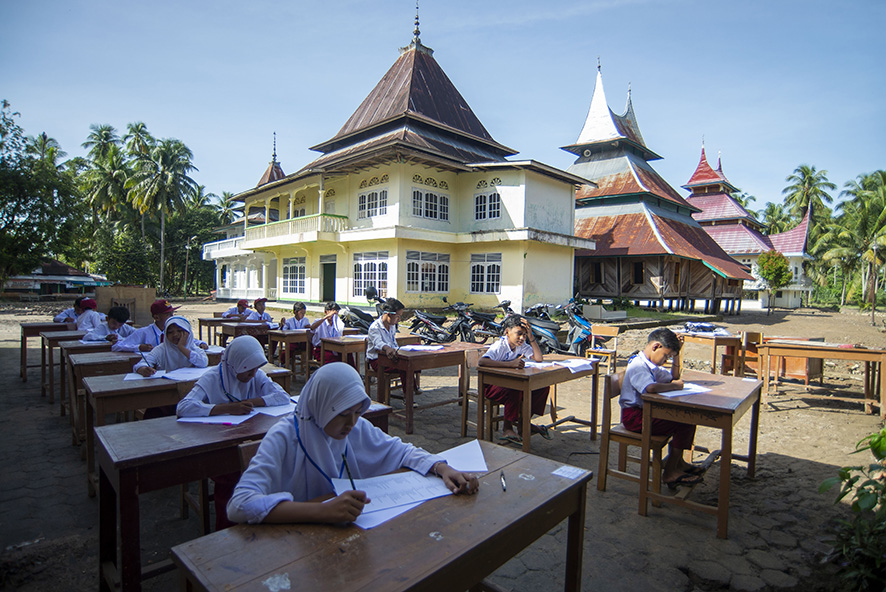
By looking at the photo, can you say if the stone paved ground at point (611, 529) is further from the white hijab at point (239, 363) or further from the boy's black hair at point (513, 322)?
the boy's black hair at point (513, 322)

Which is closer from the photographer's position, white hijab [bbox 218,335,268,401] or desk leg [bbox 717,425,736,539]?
white hijab [bbox 218,335,268,401]

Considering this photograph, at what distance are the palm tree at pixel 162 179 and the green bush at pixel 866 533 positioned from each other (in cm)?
4072

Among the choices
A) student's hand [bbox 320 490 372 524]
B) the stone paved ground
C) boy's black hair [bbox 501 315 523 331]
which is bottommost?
the stone paved ground

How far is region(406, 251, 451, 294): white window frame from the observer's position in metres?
19.5

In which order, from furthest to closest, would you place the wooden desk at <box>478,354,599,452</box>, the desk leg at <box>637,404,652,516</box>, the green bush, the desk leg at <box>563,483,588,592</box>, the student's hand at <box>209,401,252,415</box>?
the wooden desk at <box>478,354,599,452</box>, the desk leg at <box>637,404,652,516</box>, the student's hand at <box>209,401,252,415</box>, the green bush, the desk leg at <box>563,483,588,592</box>

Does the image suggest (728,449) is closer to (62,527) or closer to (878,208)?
(62,527)

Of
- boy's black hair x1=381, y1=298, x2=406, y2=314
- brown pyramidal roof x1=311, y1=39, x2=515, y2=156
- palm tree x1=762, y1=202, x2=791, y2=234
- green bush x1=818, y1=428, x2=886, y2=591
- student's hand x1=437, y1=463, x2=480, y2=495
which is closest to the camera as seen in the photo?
student's hand x1=437, y1=463, x2=480, y2=495

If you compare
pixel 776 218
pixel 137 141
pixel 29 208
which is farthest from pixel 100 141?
pixel 776 218

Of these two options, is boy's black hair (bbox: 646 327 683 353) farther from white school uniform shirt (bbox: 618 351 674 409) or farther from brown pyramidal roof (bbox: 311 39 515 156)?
brown pyramidal roof (bbox: 311 39 515 156)

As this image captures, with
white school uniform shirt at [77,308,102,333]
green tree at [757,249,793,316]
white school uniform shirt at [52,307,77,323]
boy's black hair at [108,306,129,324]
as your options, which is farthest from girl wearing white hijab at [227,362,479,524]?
green tree at [757,249,793,316]

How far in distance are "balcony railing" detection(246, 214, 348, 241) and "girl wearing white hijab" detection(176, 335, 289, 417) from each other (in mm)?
17965

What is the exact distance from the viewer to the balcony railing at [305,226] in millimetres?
20859

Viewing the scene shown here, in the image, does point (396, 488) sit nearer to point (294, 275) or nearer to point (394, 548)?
point (394, 548)

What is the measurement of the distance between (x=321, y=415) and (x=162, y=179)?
132ft
